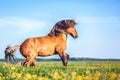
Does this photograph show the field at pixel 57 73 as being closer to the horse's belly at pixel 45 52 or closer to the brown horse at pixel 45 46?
the brown horse at pixel 45 46

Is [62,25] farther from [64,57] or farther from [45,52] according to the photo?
[64,57]

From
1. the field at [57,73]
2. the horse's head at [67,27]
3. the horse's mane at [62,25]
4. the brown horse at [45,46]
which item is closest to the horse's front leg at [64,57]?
the brown horse at [45,46]

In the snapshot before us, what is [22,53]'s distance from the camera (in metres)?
19.6

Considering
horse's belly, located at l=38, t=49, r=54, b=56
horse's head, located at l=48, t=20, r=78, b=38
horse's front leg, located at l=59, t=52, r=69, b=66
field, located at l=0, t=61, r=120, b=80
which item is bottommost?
field, located at l=0, t=61, r=120, b=80

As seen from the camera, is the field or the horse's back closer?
the field

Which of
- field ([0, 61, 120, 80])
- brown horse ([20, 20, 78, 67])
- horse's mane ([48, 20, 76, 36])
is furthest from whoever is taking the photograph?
horse's mane ([48, 20, 76, 36])

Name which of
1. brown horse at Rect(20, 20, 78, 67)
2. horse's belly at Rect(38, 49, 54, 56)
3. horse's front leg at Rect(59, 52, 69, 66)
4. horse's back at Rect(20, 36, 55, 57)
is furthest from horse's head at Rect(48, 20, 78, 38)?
horse's front leg at Rect(59, 52, 69, 66)

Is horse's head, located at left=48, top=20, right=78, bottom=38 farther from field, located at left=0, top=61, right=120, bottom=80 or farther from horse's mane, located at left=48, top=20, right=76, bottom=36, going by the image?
field, located at left=0, top=61, right=120, bottom=80

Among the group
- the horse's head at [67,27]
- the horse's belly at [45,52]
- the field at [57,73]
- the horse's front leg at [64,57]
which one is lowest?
the field at [57,73]

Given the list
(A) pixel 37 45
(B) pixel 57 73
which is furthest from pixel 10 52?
(B) pixel 57 73

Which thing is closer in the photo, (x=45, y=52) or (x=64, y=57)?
(x=64, y=57)

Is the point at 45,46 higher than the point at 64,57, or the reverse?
the point at 45,46

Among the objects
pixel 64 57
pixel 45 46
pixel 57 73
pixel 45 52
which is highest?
pixel 45 46

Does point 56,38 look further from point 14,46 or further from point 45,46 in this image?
point 14,46
